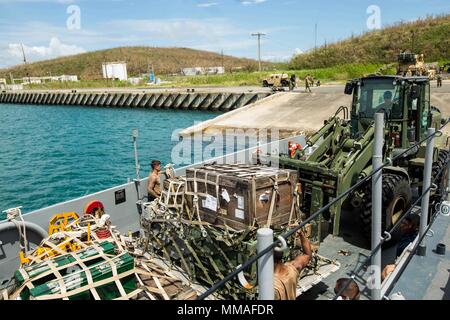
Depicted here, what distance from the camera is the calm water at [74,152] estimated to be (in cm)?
1591

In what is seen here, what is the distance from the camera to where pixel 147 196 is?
8273mm

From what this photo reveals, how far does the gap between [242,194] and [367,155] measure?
343 centimetres

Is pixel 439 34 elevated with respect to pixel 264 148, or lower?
elevated

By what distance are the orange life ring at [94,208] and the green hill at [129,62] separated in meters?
119

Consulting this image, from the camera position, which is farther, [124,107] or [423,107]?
[124,107]

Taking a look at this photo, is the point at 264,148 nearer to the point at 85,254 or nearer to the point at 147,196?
the point at 147,196

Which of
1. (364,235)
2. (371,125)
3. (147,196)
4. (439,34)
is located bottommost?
(364,235)

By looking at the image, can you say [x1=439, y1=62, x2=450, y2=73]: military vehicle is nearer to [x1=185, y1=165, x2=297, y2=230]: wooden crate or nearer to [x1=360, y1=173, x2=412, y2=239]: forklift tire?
[x1=360, y1=173, x2=412, y2=239]: forklift tire

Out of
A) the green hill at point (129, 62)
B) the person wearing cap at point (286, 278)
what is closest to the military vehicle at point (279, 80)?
the person wearing cap at point (286, 278)

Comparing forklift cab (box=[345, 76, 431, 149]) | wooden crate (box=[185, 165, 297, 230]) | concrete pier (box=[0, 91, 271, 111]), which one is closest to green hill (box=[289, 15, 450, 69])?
concrete pier (box=[0, 91, 271, 111])

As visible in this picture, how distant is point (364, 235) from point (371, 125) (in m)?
2.25

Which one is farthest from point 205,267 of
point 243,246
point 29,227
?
point 29,227

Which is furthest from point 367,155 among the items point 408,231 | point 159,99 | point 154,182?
point 159,99

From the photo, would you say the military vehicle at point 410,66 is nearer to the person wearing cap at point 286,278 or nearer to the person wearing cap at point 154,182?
the person wearing cap at point 154,182
